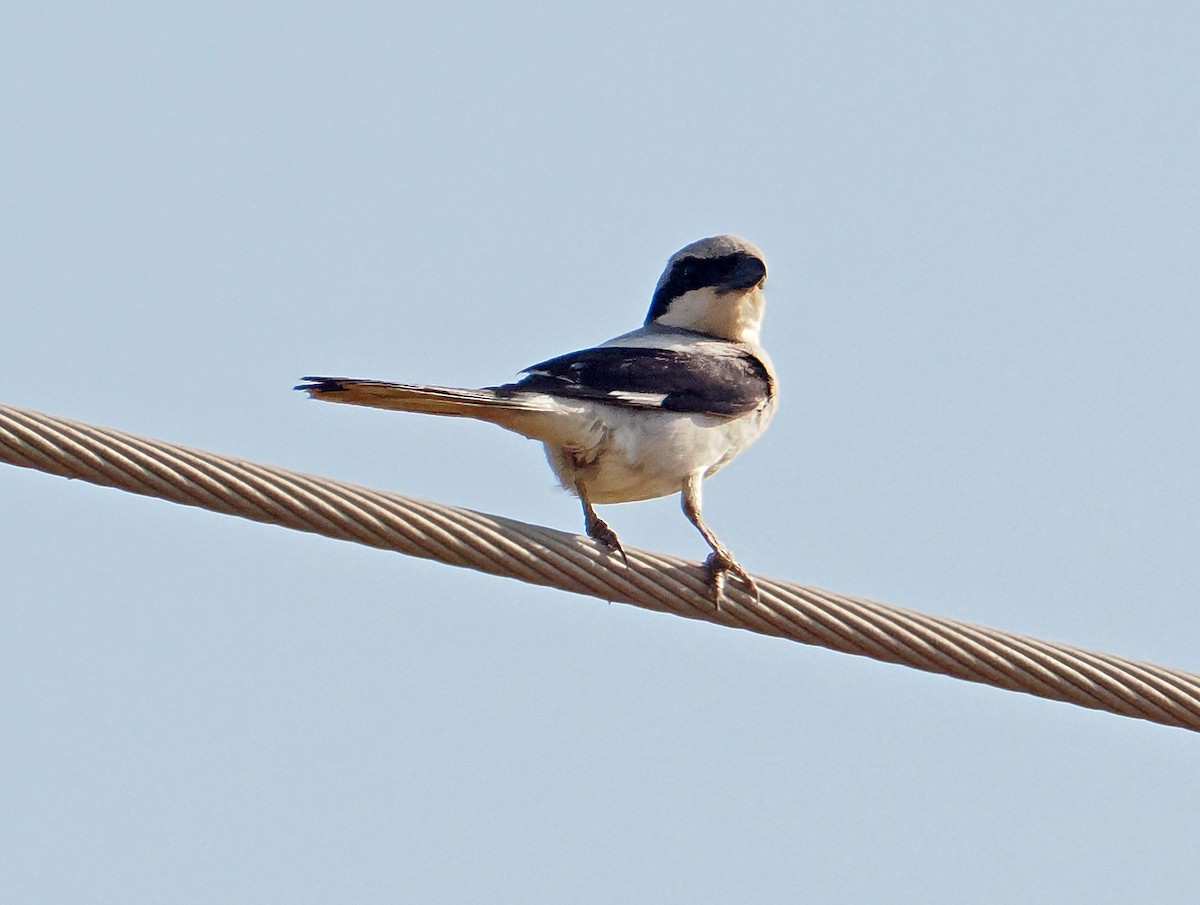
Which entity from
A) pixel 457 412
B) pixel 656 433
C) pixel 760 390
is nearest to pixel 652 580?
pixel 457 412

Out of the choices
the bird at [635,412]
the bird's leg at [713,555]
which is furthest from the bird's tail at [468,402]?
the bird's leg at [713,555]

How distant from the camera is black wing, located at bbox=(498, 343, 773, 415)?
7184 mm

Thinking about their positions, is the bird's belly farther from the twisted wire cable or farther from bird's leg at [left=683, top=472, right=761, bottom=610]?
the twisted wire cable

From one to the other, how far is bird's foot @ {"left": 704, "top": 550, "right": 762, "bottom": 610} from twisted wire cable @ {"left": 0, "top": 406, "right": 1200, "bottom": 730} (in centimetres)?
3

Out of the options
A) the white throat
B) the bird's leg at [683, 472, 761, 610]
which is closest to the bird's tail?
the bird's leg at [683, 472, 761, 610]

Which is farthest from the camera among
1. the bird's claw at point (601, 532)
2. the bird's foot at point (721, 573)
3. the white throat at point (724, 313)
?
the white throat at point (724, 313)

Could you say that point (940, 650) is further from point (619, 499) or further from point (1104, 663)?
point (619, 499)

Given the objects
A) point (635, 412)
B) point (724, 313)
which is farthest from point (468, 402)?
point (724, 313)

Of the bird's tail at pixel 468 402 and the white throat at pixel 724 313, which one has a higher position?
the white throat at pixel 724 313

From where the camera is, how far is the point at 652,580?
5.70 meters

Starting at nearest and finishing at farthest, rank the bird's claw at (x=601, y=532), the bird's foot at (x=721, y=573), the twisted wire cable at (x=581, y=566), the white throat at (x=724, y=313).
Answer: the twisted wire cable at (x=581, y=566), the bird's foot at (x=721, y=573), the bird's claw at (x=601, y=532), the white throat at (x=724, y=313)

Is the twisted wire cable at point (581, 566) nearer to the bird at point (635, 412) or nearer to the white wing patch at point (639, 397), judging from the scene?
the bird at point (635, 412)

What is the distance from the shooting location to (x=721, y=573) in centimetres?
580

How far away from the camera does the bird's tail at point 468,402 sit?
233 inches
